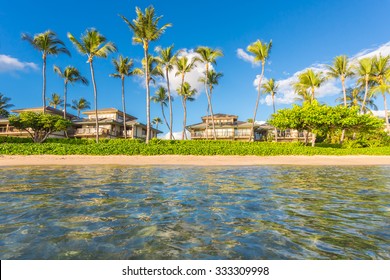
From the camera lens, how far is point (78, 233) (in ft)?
12.3

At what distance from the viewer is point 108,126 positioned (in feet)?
161

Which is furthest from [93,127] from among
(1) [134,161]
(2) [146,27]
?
(1) [134,161]

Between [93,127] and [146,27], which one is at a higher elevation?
[146,27]

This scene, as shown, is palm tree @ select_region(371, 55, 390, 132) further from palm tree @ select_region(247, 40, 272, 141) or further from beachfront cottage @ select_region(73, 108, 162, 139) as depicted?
beachfront cottage @ select_region(73, 108, 162, 139)

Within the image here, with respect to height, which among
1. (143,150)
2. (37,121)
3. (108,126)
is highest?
(108,126)

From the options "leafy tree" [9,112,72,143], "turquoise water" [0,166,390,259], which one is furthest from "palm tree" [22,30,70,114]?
"turquoise water" [0,166,390,259]

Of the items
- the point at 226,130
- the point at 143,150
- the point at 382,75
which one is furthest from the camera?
the point at 226,130

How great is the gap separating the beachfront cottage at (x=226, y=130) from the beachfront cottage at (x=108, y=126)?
38.3 feet

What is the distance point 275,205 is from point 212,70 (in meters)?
46.8

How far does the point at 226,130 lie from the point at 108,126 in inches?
937

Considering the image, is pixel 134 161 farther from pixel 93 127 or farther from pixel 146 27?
pixel 93 127

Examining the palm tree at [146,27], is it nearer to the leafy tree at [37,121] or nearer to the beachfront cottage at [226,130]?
the leafy tree at [37,121]

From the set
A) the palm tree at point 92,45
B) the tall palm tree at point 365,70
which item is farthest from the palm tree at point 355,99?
the palm tree at point 92,45
